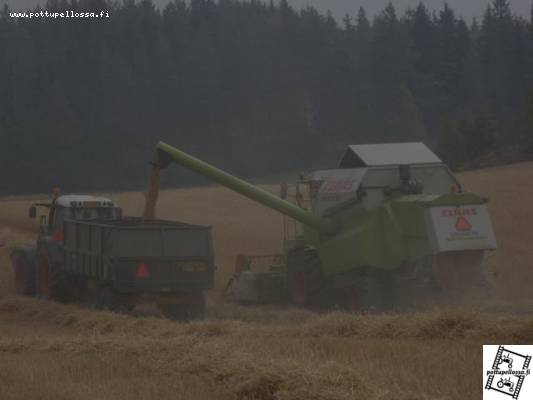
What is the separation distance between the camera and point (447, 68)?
75.8m

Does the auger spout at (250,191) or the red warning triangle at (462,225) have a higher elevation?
the auger spout at (250,191)

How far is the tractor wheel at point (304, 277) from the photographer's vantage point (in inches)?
739

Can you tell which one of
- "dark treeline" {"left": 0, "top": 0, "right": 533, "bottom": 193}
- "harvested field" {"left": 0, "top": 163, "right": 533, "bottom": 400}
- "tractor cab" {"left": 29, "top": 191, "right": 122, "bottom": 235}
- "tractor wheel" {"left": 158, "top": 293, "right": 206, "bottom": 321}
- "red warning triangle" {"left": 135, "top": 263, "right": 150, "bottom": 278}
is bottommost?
"harvested field" {"left": 0, "top": 163, "right": 533, "bottom": 400}

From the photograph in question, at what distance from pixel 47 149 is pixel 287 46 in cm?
2484

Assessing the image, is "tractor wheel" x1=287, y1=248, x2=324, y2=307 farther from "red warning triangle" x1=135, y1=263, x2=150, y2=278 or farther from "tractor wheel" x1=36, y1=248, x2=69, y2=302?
"tractor wheel" x1=36, y1=248, x2=69, y2=302

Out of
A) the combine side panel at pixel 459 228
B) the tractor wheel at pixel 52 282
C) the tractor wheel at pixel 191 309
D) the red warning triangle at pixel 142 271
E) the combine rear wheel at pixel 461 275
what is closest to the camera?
the combine side panel at pixel 459 228

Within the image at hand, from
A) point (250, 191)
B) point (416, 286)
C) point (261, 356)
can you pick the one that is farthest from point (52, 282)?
point (261, 356)

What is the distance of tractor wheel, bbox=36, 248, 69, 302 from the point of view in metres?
Result: 18.8

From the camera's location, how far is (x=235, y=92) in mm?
77250

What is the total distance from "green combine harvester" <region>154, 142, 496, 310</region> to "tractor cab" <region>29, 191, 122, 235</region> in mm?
1499

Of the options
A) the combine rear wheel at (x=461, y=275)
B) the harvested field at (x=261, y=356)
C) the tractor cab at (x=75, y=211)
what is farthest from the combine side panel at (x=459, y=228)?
the tractor cab at (x=75, y=211)

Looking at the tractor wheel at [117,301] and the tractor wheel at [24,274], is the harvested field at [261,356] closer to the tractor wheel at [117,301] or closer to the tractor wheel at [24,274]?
the tractor wheel at [117,301]

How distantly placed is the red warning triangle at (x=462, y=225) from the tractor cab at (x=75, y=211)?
25.4 feet

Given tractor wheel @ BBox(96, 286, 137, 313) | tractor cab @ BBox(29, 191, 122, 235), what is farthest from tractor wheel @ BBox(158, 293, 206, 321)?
tractor cab @ BBox(29, 191, 122, 235)
